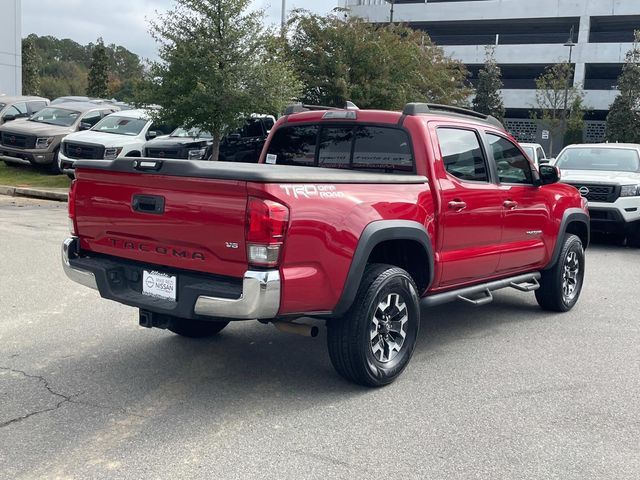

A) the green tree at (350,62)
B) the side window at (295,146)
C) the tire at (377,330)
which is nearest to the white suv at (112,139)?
the green tree at (350,62)

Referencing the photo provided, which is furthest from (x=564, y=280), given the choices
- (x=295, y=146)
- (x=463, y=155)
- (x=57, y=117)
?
(x=57, y=117)

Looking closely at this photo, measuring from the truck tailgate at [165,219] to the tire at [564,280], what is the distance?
4.12 meters

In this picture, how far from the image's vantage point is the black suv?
15961mm

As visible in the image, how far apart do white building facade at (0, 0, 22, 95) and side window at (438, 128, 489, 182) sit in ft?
127

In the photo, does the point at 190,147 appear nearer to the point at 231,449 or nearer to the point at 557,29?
the point at 231,449

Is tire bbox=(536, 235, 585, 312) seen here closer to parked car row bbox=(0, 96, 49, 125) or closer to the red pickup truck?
the red pickup truck

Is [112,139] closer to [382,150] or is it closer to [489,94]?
[382,150]

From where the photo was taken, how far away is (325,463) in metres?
3.65

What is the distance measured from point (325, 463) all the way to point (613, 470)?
1495 mm

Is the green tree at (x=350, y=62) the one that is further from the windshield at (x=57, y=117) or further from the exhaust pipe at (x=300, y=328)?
the exhaust pipe at (x=300, y=328)

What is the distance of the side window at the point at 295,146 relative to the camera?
6.00 meters

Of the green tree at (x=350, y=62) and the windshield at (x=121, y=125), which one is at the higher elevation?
the green tree at (x=350, y=62)

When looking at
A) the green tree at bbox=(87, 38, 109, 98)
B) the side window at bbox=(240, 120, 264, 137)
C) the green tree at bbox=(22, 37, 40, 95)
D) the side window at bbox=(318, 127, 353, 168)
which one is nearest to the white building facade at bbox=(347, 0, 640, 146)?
the green tree at bbox=(87, 38, 109, 98)

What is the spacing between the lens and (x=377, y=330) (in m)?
4.80
